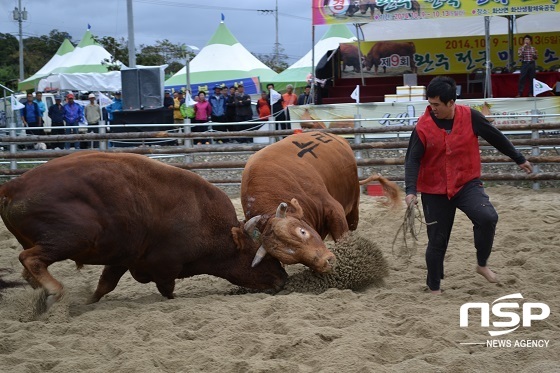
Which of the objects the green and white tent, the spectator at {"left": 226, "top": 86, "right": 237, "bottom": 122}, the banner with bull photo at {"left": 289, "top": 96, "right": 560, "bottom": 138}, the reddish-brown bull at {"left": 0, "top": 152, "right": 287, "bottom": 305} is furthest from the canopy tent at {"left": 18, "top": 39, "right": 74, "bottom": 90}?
the reddish-brown bull at {"left": 0, "top": 152, "right": 287, "bottom": 305}

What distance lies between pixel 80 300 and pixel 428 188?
9.75 ft

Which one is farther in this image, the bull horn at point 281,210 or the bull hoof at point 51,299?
the bull horn at point 281,210

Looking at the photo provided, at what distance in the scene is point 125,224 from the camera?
541 cm

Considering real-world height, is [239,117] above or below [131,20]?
below

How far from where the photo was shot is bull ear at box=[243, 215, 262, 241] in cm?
571

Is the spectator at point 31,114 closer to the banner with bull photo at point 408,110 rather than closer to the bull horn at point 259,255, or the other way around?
the banner with bull photo at point 408,110

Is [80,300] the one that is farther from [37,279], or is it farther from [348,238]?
[348,238]

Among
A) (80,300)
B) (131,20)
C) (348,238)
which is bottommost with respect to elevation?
(80,300)

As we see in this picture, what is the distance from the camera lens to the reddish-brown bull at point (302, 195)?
215 inches

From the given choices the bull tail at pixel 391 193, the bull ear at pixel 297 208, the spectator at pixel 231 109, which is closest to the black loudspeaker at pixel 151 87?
the spectator at pixel 231 109

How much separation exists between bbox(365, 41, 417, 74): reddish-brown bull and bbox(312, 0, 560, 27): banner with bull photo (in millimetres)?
3553

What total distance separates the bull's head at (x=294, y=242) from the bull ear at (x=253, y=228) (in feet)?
0.30

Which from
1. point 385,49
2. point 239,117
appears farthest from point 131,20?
point 385,49

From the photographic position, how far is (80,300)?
6.06 m
